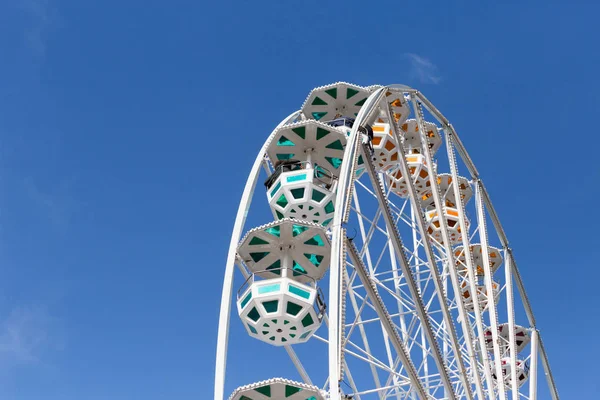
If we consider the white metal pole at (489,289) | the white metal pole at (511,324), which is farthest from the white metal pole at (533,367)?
the white metal pole at (489,289)

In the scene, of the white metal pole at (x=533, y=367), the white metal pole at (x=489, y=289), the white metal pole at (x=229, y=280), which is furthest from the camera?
the white metal pole at (x=533, y=367)

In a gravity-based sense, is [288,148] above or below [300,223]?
above

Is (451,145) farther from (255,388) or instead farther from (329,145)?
(255,388)

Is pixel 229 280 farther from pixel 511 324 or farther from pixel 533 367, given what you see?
pixel 533 367

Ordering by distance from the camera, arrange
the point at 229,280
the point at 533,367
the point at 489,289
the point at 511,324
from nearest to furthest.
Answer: the point at 229,280 < the point at 489,289 < the point at 511,324 < the point at 533,367

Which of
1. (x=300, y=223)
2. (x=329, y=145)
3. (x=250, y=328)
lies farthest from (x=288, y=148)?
(x=250, y=328)

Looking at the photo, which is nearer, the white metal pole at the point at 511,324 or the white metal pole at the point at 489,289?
the white metal pole at the point at 489,289

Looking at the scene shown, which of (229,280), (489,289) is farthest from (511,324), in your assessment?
(229,280)

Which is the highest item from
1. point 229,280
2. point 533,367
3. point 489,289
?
point 489,289

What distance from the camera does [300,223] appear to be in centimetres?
1527

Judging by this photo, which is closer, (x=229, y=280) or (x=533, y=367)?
(x=229, y=280)

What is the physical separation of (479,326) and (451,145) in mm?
6078

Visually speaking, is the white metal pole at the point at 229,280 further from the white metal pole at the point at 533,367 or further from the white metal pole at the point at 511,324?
the white metal pole at the point at 533,367

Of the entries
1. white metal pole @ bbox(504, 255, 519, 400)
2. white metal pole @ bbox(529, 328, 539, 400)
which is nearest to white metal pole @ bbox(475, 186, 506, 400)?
white metal pole @ bbox(504, 255, 519, 400)
